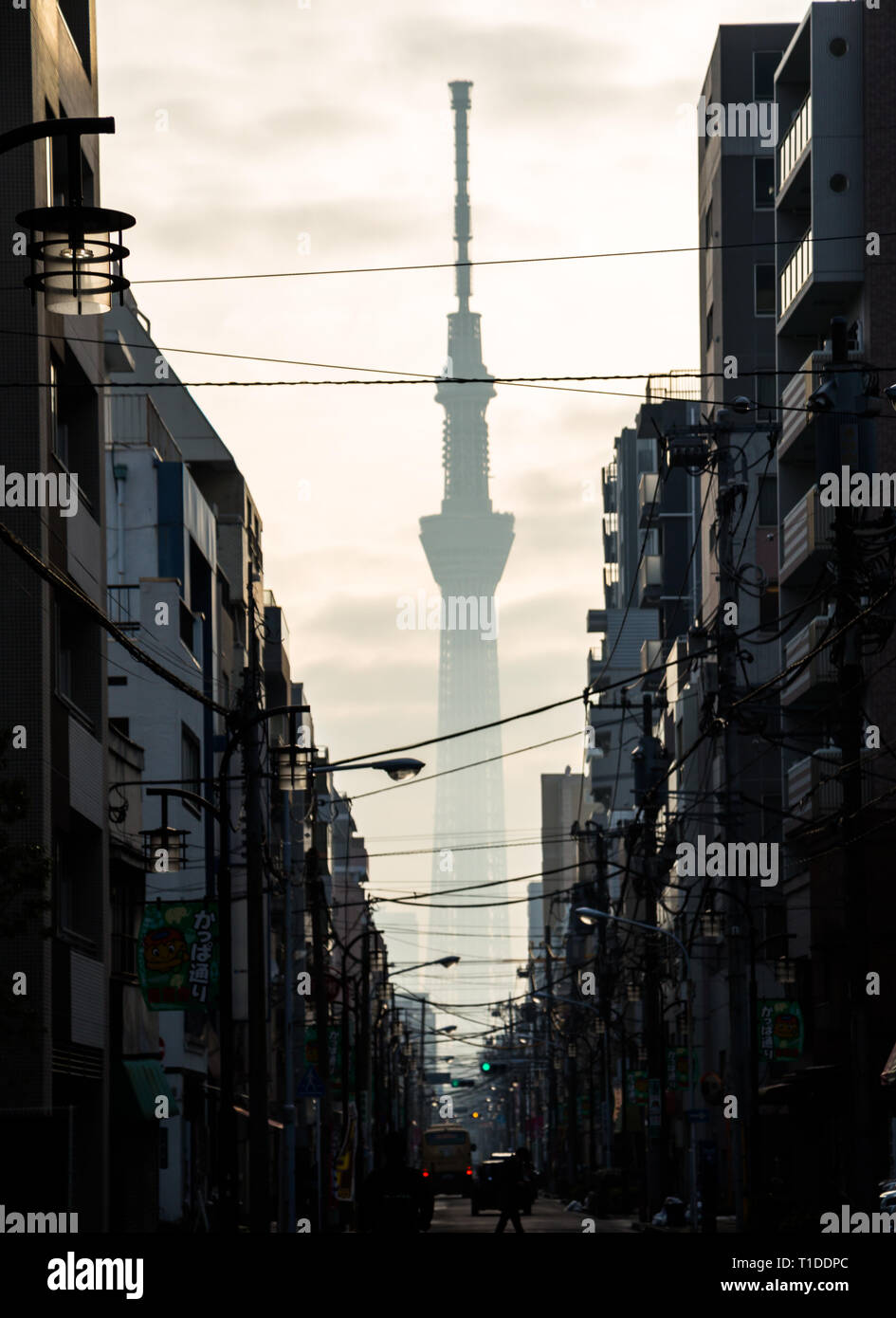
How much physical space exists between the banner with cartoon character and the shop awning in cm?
505

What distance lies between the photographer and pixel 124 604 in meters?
65.0

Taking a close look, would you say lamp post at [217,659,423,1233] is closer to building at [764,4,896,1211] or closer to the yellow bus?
building at [764,4,896,1211]

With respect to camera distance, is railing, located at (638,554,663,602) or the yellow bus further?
the yellow bus

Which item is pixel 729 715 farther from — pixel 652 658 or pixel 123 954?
pixel 652 658

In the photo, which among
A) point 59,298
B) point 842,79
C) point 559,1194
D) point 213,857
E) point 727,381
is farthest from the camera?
point 559,1194

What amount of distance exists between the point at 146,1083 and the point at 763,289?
2058 inches

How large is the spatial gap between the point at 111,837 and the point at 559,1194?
249 ft

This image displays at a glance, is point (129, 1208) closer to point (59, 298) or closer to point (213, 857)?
point (213, 857)

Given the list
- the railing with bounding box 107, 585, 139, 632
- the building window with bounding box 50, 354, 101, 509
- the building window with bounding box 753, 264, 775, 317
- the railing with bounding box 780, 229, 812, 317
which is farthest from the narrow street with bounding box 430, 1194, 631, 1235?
the building window with bounding box 753, 264, 775, 317

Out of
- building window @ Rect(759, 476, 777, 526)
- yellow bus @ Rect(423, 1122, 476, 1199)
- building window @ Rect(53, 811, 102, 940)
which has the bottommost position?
yellow bus @ Rect(423, 1122, 476, 1199)

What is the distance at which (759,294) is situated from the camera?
90.8 m

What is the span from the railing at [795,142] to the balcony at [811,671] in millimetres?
13177

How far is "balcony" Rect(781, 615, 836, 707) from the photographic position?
59.7 m
